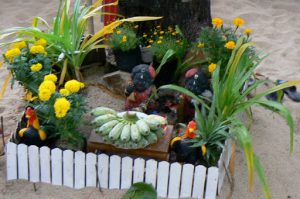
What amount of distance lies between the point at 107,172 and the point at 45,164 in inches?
13.7

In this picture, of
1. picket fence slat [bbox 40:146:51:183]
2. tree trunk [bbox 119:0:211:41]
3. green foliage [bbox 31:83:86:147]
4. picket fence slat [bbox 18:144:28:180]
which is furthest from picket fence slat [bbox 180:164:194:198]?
tree trunk [bbox 119:0:211:41]

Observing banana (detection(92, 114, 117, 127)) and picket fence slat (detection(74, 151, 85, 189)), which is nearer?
picket fence slat (detection(74, 151, 85, 189))

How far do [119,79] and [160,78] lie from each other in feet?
0.96

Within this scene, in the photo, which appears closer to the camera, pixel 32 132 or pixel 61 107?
pixel 61 107

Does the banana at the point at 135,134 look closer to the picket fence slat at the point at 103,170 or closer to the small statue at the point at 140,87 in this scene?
the picket fence slat at the point at 103,170

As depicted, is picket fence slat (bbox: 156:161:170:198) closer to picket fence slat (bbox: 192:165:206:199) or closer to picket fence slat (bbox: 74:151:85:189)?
picket fence slat (bbox: 192:165:206:199)

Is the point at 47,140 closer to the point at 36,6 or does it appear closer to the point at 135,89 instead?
→ the point at 135,89

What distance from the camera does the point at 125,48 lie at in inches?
142

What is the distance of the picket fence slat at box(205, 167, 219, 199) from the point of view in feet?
8.86

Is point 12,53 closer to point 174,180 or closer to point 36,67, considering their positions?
point 36,67

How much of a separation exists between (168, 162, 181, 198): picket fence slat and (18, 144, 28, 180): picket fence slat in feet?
2.64

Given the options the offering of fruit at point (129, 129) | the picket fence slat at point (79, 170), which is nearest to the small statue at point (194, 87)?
the offering of fruit at point (129, 129)

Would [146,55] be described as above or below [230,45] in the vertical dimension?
below

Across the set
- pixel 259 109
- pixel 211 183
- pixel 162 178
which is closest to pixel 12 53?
pixel 162 178
